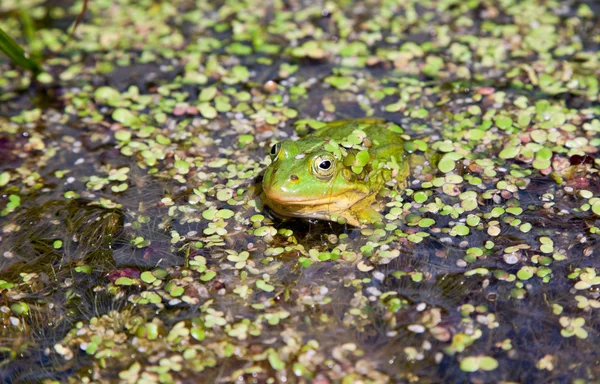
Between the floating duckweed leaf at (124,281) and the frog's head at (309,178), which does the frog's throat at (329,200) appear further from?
the floating duckweed leaf at (124,281)

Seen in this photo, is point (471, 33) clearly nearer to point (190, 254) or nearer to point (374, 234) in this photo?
point (374, 234)

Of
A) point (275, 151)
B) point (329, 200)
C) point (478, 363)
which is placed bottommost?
point (478, 363)

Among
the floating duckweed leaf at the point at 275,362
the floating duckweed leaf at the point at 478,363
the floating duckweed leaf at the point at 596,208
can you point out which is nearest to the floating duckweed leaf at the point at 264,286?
the floating duckweed leaf at the point at 275,362

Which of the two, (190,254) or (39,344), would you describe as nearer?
→ (39,344)

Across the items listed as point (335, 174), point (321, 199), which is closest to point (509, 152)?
point (335, 174)

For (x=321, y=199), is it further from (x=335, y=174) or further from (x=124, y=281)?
(x=124, y=281)

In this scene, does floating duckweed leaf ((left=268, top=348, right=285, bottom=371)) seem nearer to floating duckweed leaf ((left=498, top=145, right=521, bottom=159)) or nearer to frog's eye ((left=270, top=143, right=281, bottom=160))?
frog's eye ((left=270, top=143, right=281, bottom=160))

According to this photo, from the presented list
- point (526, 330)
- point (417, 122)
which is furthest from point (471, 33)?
point (526, 330)
